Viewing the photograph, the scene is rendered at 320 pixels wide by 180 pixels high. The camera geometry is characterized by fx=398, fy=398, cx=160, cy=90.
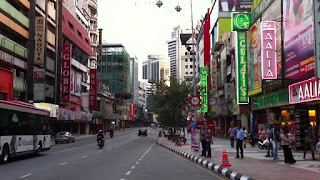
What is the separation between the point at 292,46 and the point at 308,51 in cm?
234

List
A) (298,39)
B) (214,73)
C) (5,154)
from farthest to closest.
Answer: (214,73) → (298,39) → (5,154)

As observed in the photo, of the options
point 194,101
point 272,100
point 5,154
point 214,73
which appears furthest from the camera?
point 214,73

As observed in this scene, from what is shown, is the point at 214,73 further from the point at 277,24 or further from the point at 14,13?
the point at 277,24

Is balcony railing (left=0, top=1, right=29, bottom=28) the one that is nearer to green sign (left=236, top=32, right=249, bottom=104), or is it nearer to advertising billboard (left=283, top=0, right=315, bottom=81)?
green sign (left=236, top=32, right=249, bottom=104)

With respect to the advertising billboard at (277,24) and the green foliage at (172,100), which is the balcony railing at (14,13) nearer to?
the green foliage at (172,100)

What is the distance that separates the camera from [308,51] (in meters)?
20.4

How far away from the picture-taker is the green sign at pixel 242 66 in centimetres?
3338

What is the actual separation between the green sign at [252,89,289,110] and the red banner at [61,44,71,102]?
33892 millimetres

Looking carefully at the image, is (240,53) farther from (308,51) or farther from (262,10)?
(308,51)

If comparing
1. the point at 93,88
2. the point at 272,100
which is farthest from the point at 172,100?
the point at 93,88

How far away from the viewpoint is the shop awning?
209 feet

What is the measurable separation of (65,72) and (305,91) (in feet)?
148

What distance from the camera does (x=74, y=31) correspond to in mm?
70250

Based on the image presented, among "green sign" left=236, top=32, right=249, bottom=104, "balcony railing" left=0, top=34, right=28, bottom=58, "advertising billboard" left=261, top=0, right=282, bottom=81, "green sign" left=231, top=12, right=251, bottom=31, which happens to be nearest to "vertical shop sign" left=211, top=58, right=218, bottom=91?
"green sign" left=236, top=32, right=249, bottom=104
